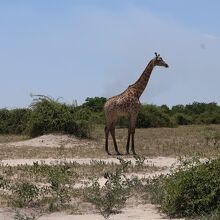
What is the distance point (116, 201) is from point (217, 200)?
169 cm

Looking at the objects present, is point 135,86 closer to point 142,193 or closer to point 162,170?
point 162,170

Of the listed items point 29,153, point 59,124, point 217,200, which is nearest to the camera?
point 217,200

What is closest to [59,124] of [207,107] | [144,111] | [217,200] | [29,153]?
[29,153]

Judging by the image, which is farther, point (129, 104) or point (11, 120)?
point (11, 120)

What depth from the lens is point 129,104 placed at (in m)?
18.1

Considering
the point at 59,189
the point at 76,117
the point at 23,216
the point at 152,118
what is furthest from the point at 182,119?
the point at 23,216

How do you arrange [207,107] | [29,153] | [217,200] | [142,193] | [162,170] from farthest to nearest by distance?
[207,107] < [29,153] < [162,170] < [142,193] < [217,200]

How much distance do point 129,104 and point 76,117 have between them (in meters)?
7.00

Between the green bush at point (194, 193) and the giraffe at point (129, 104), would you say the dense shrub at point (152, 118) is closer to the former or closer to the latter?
the giraffe at point (129, 104)

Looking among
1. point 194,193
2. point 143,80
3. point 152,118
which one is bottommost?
point 194,193

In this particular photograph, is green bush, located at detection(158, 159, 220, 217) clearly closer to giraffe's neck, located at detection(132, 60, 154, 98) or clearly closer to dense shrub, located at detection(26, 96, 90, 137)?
giraffe's neck, located at detection(132, 60, 154, 98)

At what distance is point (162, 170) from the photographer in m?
13.7

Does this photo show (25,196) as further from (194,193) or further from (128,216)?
(194,193)

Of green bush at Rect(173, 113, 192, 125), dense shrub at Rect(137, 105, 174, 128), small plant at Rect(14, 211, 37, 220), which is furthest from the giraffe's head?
green bush at Rect(173, 113, 192, 125)
